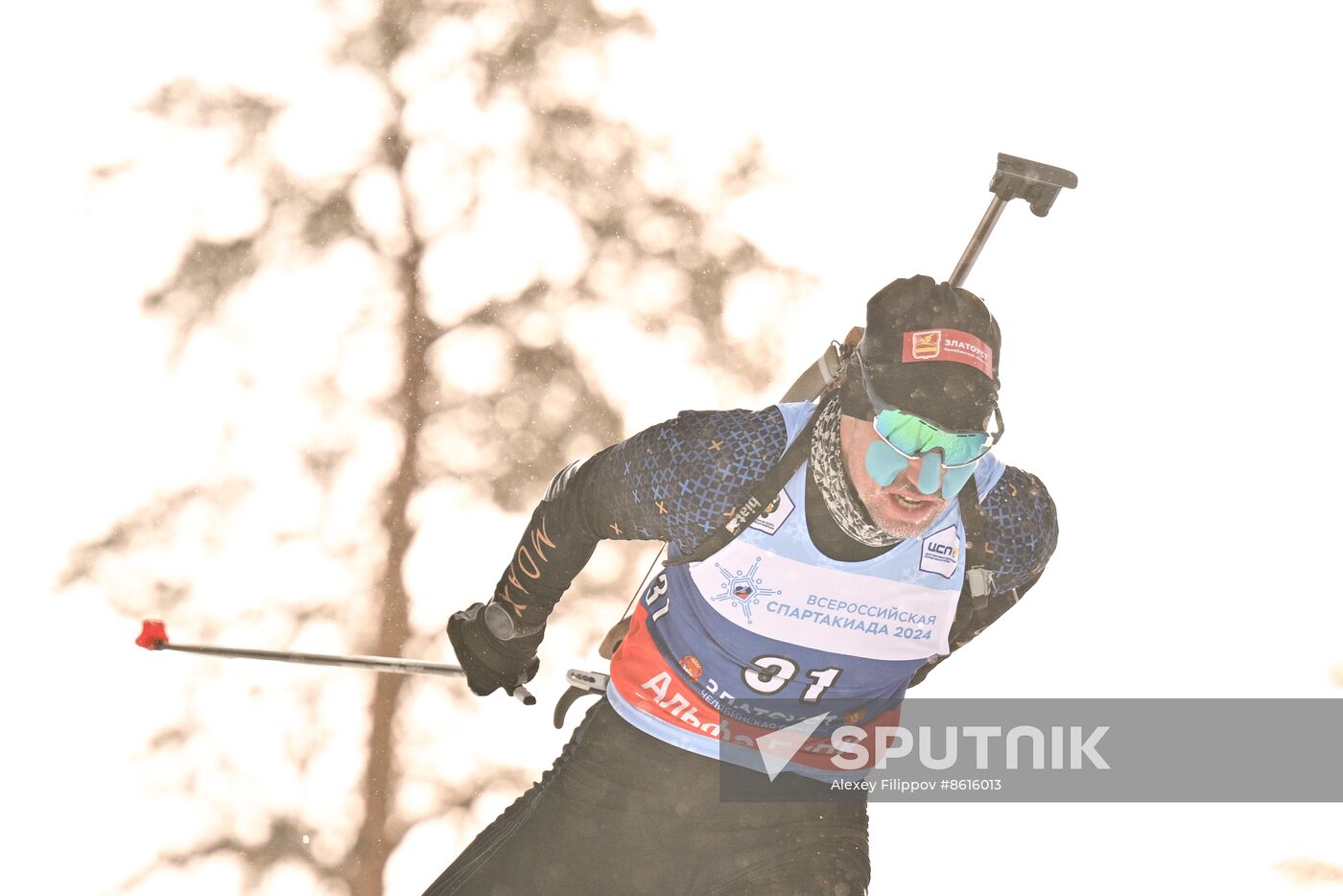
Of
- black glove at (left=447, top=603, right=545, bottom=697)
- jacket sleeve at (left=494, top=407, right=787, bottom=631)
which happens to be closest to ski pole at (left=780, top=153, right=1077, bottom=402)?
jacket sleeve at (left=494, top=407, right=787, bottom=631)

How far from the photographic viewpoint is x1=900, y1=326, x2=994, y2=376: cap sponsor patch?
3.59 m

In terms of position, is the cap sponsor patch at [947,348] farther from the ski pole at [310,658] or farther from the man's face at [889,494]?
the ski pole at [310,658]

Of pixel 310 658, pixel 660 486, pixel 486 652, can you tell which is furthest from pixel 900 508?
pixel 310 658

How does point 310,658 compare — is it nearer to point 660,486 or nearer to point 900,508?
point 660,486

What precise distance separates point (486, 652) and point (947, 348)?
4.86 ft

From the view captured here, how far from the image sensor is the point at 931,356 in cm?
359

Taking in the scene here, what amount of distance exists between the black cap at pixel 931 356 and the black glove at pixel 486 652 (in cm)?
115

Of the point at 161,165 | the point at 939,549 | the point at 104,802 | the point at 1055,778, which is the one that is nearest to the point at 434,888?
the point at 939,549

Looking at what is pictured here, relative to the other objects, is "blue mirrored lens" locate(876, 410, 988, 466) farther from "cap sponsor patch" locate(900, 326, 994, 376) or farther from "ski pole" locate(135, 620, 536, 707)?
"ski pole" locate(135, 620, 536, 707)

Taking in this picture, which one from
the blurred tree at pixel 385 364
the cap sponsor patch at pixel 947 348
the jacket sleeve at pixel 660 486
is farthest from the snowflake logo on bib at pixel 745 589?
the blurred tree at pixel 385 364

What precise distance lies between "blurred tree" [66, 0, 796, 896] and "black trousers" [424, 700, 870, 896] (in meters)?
3.00

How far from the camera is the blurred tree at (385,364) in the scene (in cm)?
677

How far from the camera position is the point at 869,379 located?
3658mm

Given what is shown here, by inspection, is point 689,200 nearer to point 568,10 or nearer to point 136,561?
point 568,10
